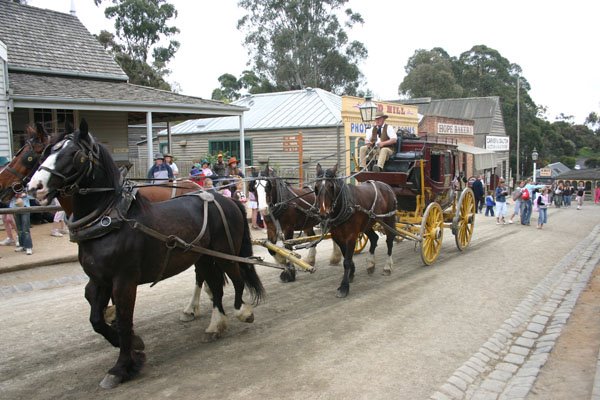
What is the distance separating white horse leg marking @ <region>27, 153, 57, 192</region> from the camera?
386 cm

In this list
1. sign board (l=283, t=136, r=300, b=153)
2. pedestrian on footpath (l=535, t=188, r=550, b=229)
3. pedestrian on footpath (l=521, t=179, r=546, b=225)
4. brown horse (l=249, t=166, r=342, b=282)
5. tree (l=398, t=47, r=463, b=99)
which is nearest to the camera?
brown horse (l=249, t=166, r=342, b=282)

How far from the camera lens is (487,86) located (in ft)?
209

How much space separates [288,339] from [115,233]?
7.46ft

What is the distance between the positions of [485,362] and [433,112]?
42.6 m

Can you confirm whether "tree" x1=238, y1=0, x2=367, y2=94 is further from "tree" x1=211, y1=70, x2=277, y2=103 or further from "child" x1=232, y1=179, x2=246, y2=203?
"child" x1=232, y1=179, x2=246, y2=203

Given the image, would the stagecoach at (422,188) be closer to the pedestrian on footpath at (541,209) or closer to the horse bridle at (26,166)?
the horse bridle at (26,166)

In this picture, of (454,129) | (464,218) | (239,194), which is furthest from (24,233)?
(454,129)

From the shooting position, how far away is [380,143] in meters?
9.60

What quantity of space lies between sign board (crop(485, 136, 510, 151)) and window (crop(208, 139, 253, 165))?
21.7 meters

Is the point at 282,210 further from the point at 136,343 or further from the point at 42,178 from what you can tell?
the point at 42,178

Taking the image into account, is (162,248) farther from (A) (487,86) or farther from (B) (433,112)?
(A) (487,86)

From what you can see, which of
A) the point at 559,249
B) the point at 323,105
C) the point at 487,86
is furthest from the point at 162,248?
the point at 487,86

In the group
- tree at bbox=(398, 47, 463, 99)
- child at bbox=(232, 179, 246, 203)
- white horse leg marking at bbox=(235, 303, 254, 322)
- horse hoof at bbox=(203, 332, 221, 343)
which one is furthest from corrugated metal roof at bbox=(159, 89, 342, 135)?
tree at bbox=(398, 47, 463, 99)

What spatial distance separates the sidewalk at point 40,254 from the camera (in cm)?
877
